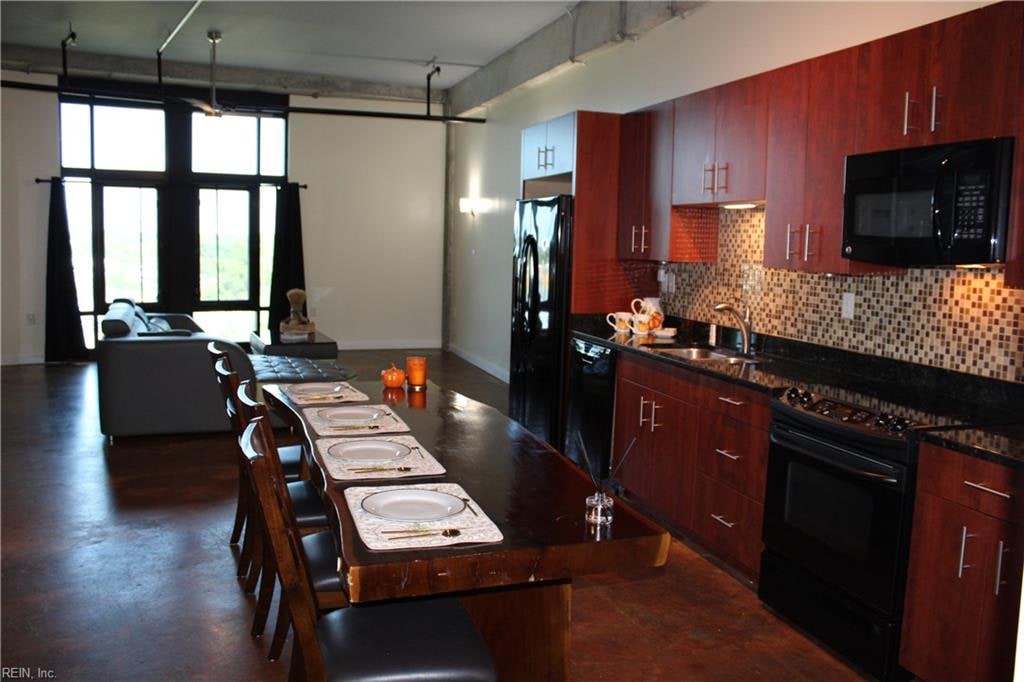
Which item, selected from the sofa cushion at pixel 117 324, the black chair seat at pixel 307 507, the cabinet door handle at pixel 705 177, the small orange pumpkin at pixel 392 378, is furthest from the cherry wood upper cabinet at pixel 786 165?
the sofa cushion at pixel 117 324

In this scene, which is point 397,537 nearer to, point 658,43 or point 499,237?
point 658,43

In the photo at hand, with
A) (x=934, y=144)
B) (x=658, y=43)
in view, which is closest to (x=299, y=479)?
(x=934, y=144)

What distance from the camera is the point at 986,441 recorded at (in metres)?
2.64

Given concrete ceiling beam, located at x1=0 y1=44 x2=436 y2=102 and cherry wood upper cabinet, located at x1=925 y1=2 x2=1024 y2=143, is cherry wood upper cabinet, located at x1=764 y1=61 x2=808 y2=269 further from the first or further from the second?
concrete ceiling beam, located at x1=0 y1=44 x2=436 y2=102

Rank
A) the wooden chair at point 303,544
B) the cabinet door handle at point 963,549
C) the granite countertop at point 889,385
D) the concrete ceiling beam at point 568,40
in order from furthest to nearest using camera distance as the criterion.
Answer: the concrete ceiling beam at point 568,40 → the granite countertop at point 889,385 → the cabinet door handle at point 963,549 → the wooden chair at point 303,544

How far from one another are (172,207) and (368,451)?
27.2 ft

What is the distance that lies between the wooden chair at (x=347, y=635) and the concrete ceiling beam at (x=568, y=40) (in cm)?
441

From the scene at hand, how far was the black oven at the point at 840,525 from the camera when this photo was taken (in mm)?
2855

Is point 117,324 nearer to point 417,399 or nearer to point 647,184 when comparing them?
point 417,399

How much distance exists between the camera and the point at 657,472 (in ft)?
14.7

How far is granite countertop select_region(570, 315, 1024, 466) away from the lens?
2729mm

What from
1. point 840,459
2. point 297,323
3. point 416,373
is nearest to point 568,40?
point 297,323

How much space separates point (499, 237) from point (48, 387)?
451 cm

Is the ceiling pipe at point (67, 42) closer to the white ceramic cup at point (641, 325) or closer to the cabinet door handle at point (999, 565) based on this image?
the white ceramic cup at point (641, 325)
